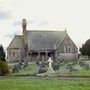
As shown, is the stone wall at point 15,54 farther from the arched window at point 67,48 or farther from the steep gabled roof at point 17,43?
the arched window at point 67,48

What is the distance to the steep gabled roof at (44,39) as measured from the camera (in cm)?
10394

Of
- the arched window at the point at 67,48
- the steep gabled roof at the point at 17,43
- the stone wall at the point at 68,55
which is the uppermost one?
the steep gabled roof at the point at 17,43

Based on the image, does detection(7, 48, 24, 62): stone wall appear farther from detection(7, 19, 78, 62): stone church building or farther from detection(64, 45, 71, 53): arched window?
detection(64, 45, 71, 53): arched window

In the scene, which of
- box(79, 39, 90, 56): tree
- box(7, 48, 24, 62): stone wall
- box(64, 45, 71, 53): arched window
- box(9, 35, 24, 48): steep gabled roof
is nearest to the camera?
box(7, 48, 24, 62): stone wall

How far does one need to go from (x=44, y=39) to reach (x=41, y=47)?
8.25 ft

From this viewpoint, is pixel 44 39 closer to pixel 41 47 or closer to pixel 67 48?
pixel 41 47

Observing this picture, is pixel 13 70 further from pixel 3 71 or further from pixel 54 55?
pixel 54 55

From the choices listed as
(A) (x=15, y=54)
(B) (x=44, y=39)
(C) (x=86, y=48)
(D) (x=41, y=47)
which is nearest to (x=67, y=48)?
(C) (x=86, y=48)

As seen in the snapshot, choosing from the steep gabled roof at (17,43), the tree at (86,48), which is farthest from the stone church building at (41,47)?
the tree at (86,48)

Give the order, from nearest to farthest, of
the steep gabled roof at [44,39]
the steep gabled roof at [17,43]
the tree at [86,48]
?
1. the steep gabled roof at [44,39]
2. the steep gabled roof at [17,43]
3. the tree at [86,48]

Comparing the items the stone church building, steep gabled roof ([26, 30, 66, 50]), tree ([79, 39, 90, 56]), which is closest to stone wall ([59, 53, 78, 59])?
the stone church building

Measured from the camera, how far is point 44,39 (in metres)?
105

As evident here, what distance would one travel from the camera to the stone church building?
341ft

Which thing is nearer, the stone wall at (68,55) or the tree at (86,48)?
the stone wall at (68,55)
